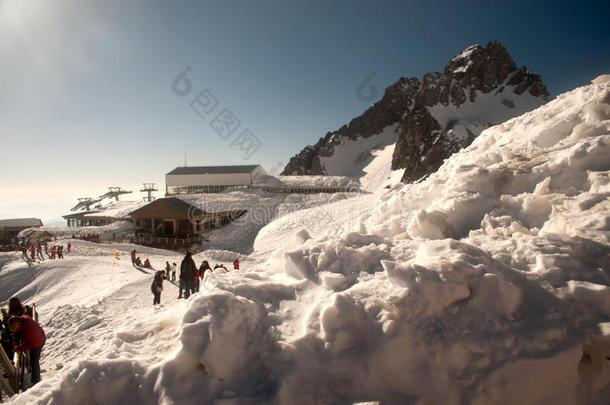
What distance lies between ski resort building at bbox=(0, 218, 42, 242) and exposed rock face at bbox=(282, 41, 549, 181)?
5599 centimetres

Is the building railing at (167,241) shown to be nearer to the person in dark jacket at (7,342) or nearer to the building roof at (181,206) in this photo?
the building roof at (181,206)

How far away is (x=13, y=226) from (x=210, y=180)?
22.8 m

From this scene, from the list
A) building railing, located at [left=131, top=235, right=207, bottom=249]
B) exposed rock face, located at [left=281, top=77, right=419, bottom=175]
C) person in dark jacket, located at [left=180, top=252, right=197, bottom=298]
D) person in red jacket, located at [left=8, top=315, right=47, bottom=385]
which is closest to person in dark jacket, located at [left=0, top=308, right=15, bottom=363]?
person in red jacket, located at [left=8, top=315, right=47, bottom=385]

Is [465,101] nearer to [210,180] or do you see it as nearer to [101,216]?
[210,180]

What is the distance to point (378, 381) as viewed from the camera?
88.7 inches

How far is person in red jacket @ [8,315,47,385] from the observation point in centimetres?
371

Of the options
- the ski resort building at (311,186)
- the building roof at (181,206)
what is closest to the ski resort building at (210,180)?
the ski resort building at (311,186)

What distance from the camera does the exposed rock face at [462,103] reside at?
172ft

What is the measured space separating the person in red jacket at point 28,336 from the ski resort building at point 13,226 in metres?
37.4

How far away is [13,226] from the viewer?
1298 inches

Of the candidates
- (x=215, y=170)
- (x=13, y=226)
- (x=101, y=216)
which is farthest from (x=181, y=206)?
(x=13, y=226)

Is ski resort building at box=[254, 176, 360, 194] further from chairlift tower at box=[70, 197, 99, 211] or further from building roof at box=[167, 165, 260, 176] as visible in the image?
chairlift tower at box=[70, 197, 99, 211]

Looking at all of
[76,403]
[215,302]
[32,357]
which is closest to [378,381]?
[215,302]

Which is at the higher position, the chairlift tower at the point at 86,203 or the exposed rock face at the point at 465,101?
the exposed rock face at the point at 465,101
